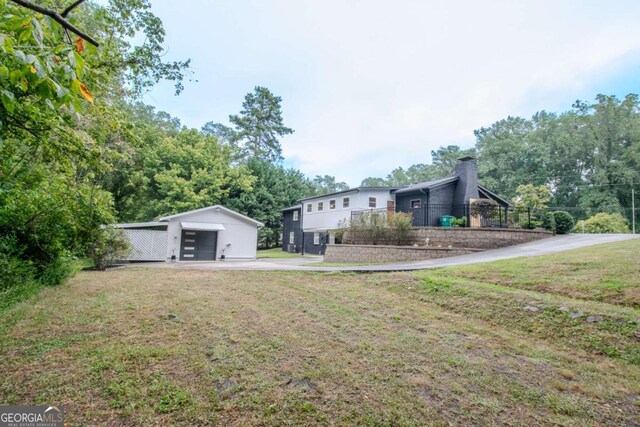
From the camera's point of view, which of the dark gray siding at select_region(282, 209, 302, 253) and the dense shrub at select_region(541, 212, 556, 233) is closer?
the dense shrub at select_region(541, 212, 556, 233)

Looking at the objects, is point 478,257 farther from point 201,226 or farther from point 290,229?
point 290,229

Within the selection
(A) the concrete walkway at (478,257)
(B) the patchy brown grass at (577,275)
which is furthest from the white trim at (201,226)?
(B) the patchy brown grass at (577,275)

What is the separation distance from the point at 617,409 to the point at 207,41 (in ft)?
36.5

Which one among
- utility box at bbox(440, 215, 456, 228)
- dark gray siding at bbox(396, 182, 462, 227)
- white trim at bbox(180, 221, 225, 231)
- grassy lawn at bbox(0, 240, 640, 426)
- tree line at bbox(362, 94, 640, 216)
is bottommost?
grassy lawn at bbox(0, 240, 640, 426)

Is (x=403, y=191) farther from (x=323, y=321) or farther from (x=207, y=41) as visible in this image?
(x=323, y=321)

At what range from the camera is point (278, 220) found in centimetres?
2922

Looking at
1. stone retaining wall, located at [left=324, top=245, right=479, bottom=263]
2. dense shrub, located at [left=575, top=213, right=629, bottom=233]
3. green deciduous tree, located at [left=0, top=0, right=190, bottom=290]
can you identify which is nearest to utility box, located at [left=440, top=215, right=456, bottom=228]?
stone retaining wall, located at [left=324, top=245, right=479, bottom=263]

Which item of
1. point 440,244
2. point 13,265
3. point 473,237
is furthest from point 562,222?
point 13,265

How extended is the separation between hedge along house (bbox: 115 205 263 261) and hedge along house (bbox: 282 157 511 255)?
555cm

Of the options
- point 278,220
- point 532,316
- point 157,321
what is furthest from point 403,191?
point 157,321

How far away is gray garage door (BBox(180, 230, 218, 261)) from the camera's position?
18172mm

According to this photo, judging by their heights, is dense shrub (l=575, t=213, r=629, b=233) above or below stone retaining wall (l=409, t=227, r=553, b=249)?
above

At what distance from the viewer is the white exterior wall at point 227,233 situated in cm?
1772

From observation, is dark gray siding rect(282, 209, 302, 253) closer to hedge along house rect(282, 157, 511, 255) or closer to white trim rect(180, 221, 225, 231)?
hedge along house rect(282, 157, 511, 255)
